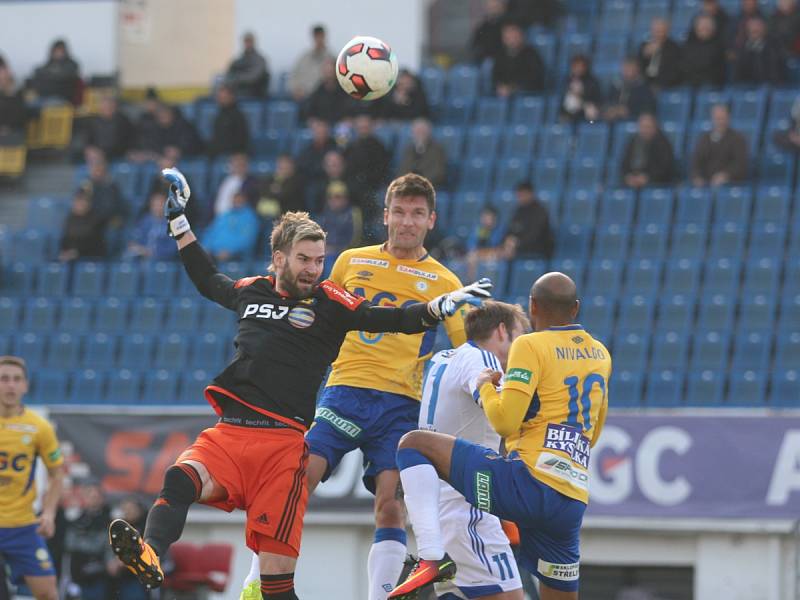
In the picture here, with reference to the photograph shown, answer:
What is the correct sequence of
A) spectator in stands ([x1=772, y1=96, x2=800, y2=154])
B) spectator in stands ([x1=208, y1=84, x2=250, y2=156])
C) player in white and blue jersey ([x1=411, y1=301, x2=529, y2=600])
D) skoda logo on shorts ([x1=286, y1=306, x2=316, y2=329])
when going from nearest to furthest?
1. skoda logo on shorts ([x1=286, y1=306, x2=316, y2=329])
2. player in white and blue jersey ([x1=411, y1=301, x2=529, y2=600])
3. spectator in stands ([x1=772, y1=96, x2=800, y2=154])
4. spectator in stands ([x1=208, y1=84, x2=250, y2=156])

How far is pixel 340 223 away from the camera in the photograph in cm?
1708

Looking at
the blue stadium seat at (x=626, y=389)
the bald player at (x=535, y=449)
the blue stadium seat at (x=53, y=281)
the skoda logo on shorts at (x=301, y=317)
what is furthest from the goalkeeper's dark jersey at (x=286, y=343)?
the blue stadium seat at (x=53, y=281)

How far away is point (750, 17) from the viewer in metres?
17.7

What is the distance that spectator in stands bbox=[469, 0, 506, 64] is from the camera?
1944cm

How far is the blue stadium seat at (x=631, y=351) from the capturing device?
1548 centimetres

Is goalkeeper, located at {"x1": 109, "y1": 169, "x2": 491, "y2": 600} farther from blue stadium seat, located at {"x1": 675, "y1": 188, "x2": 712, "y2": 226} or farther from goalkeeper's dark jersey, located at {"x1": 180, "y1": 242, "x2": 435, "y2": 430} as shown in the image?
blue stadium seat, located at {"x1": 675, "y1": 188, "x2": 712, "y2": 226}

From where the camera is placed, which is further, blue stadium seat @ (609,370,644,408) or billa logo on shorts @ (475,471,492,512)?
blue stadium seat @ (609,370,644,408)

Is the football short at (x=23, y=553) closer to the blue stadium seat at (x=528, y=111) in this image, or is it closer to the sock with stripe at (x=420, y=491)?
the sock with stripe at (x=420, y=491)

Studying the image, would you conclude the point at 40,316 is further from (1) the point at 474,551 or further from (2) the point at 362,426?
(1) the point at 474,551

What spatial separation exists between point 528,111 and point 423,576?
38.9ft

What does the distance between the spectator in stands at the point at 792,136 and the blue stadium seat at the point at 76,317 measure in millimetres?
8370

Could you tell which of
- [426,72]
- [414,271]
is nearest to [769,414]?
[414,271]

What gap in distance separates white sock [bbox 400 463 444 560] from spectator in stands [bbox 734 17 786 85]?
36.4 ft

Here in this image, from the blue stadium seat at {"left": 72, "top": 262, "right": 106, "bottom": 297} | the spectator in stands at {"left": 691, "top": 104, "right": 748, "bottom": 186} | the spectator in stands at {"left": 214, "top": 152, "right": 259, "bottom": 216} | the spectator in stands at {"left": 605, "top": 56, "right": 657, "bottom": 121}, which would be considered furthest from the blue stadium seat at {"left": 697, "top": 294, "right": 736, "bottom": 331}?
the blue stadium seat at {"left": 72, "top": 262, "right": 106, "bottom": 297}
